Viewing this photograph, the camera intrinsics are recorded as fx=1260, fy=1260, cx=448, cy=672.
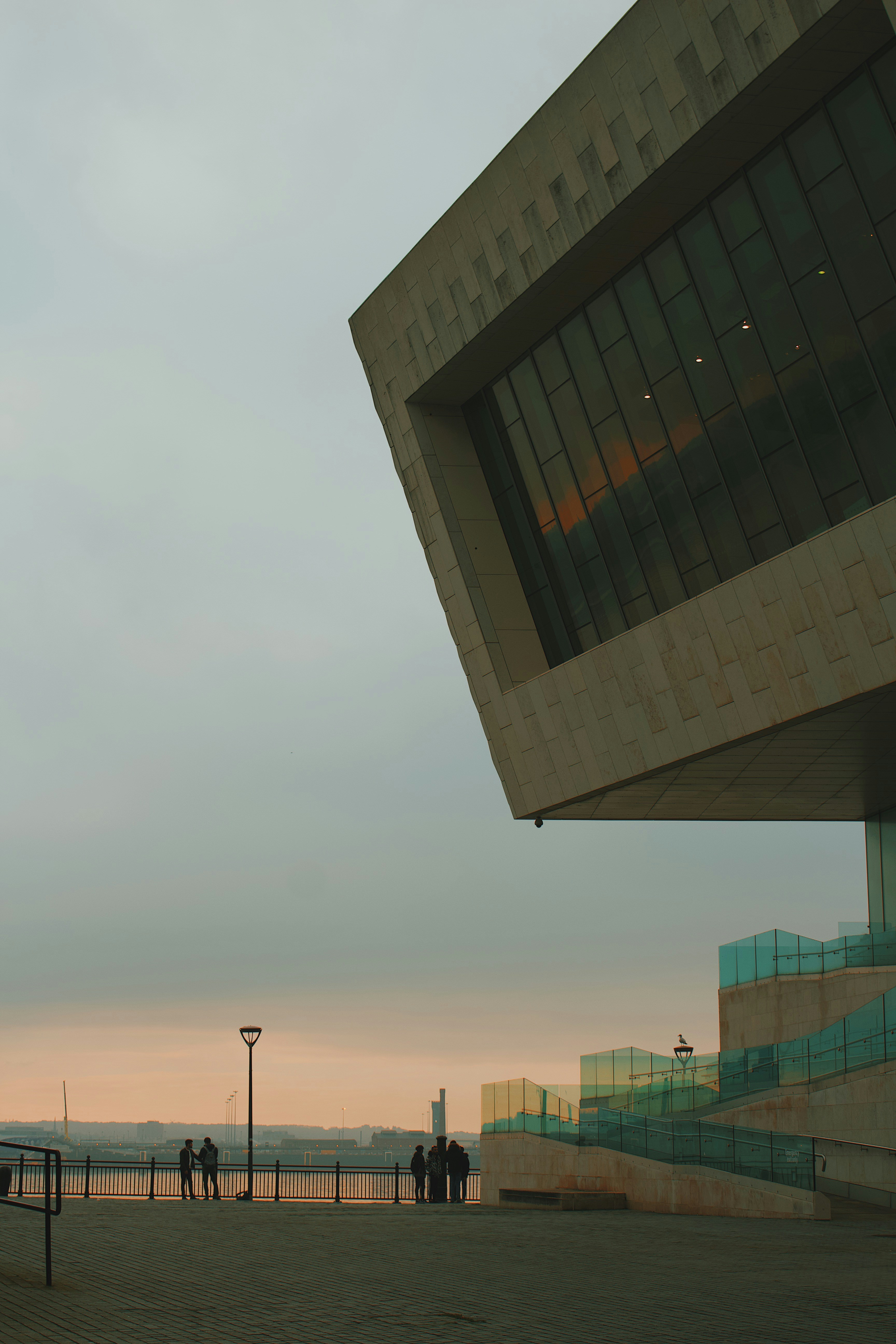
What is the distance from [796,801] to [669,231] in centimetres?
1550

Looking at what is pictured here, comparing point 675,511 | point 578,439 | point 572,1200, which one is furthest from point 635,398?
point 572,1200

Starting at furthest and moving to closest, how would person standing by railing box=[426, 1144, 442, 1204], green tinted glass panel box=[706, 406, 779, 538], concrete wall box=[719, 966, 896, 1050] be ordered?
concrete wall box=[719, 966, 896, 1050] → person standing by railing box=[426, 1144, 442, 1204] → green tinted glass panel box=[706, 406, 779, 538]

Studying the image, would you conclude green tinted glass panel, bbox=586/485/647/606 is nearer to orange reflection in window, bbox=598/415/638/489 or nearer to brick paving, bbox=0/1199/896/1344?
orange reflection in window, bbox=598/415/638/489

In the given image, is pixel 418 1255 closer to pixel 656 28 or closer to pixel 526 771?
pixel 526 771

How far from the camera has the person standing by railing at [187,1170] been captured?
29781 millimetres

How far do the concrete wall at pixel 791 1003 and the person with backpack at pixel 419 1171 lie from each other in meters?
9.95

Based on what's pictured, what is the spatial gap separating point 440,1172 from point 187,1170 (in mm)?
6015

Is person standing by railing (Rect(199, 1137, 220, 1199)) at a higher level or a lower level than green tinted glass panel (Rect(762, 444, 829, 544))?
lower

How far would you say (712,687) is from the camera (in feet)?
78.7

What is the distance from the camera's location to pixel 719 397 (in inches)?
914

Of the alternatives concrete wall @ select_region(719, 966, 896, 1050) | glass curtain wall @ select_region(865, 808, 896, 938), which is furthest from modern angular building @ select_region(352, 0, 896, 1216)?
glass curtain wall @ select_region(865, 808, 896, 938)

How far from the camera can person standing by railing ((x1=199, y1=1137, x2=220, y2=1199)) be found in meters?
29.5

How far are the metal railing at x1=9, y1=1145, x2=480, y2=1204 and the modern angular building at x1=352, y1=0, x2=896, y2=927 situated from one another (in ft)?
34.5

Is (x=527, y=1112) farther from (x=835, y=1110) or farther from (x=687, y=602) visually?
(x=687, y=602)
